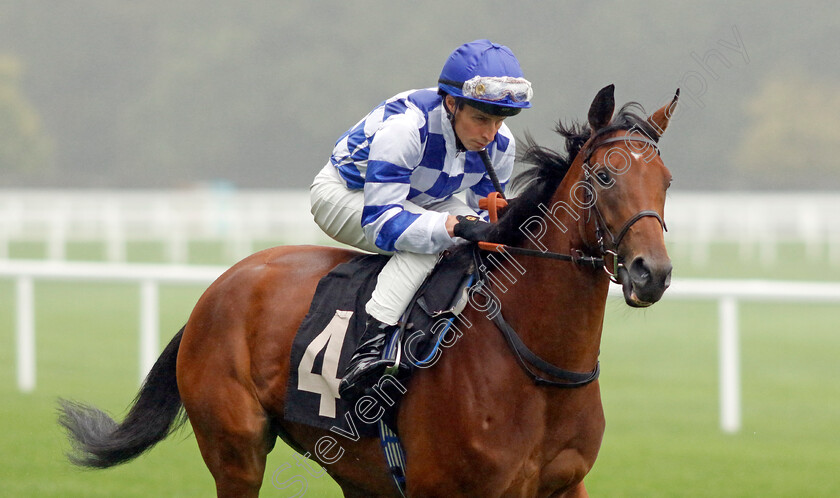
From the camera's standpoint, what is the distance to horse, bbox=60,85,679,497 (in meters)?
3.05

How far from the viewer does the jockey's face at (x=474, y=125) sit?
3.49 metres

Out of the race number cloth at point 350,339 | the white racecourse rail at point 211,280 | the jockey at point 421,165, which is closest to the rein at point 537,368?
the race number cloth at point 350,339

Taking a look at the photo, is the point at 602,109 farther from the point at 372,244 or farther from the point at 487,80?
the point at 372,244

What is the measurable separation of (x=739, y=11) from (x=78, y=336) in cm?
3044

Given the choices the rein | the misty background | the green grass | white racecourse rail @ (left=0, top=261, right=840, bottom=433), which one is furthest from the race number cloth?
the misty background

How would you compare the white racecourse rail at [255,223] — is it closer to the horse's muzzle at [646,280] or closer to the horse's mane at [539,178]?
the horse's mane at [539,178]

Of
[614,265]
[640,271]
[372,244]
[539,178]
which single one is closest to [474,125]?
A: [539,178]

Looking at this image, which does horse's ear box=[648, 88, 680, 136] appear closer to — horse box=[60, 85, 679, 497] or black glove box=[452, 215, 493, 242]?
horse box=[60, 85, 679, 497]

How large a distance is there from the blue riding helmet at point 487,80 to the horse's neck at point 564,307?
33cm

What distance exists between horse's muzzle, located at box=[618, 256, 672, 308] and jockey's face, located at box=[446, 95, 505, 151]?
0.81m

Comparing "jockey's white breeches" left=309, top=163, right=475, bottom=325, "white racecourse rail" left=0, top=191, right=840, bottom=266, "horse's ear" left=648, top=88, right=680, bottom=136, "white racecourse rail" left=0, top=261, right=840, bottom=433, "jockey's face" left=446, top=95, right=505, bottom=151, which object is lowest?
"white racecourse rail" left=0, top=191, right=840, bottom=266

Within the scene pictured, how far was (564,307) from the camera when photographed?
130 inches

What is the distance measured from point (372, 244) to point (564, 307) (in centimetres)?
84

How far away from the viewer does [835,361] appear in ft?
34.4
